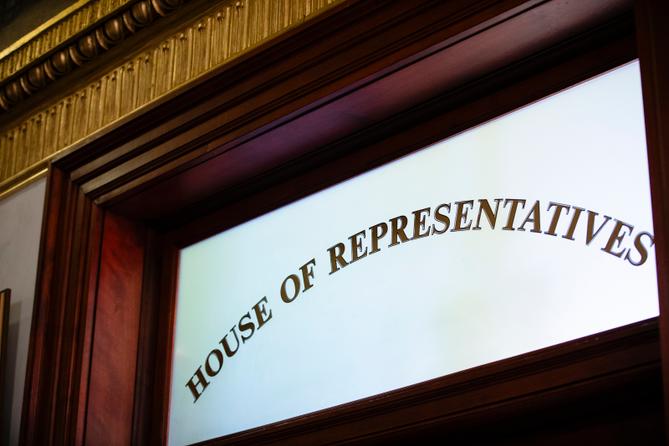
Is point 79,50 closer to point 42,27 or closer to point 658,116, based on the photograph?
point 42,27

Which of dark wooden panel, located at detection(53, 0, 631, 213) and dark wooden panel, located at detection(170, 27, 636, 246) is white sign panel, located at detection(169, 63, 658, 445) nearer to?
dark wooden panel, located at detection(170, 27, 636, 246)

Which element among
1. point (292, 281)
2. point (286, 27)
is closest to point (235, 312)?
point (292, 281)

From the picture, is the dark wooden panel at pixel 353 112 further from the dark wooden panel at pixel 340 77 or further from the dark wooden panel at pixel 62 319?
the dark wooden panel at pixel 62 319

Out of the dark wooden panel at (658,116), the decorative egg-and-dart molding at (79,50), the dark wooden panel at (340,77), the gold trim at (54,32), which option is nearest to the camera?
the dark wooden panel at (658,116)

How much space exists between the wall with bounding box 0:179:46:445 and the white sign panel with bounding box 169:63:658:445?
0.48m

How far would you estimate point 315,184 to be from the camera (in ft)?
11.6

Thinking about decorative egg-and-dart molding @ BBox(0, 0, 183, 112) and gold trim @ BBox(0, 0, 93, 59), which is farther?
gold trim @ BBox(0, 0, 93, 59)

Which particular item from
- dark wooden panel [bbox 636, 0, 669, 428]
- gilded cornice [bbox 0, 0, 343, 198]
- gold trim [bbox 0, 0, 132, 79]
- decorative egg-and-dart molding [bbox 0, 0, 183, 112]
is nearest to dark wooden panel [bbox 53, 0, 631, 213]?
gilded cornice [bbox 0, 0, 343, 198]

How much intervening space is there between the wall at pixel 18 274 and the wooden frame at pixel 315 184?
0.10 meters

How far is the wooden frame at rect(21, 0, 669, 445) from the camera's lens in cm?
271

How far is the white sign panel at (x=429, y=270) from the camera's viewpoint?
111 inches

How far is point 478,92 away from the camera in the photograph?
10.5ft

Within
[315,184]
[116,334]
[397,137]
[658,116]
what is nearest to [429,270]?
[397,137]

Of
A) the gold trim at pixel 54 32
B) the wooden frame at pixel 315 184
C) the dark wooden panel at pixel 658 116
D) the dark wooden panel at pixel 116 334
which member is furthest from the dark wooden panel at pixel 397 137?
the gold trim at pixel 54 32
